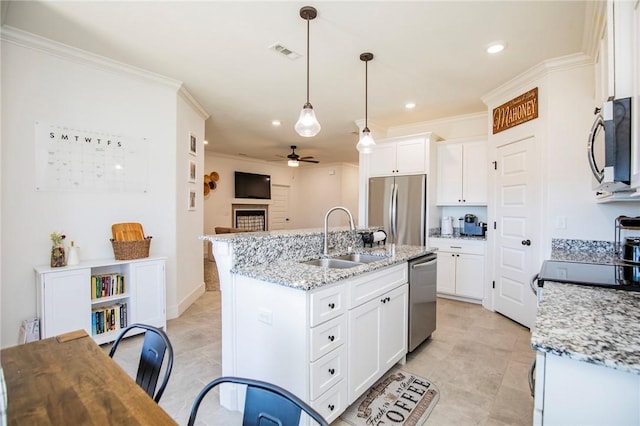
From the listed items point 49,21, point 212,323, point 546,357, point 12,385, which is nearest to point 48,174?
point 49,21

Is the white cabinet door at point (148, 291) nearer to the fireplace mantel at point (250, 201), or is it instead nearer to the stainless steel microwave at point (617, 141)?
the stainless steel microwave at point (617, 141)

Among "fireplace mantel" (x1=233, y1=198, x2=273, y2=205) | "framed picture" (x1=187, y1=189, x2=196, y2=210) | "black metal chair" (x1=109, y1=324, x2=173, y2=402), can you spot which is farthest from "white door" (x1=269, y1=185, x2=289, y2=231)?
"black metal chair" (x1=109, y1=324, x2=173, y2=402)

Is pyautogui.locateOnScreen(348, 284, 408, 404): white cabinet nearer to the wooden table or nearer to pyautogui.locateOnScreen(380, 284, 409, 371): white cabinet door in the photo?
pyautogui.locateOnScreen(380, 284, 409, 371): white cabinet door

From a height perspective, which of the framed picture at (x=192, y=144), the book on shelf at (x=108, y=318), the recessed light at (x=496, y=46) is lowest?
the book on shelf at (x=108, y=318)

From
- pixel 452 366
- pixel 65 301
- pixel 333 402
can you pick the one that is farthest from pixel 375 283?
pixel 65 301

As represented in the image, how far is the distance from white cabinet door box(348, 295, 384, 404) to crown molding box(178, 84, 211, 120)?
3146 millimetres

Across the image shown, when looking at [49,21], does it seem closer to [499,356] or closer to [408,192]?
[408,192]

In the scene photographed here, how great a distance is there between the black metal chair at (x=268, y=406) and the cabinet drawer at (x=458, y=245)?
3711 millimetres

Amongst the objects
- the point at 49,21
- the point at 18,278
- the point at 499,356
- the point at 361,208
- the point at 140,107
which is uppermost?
the point at 49,21

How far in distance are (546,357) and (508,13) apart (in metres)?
2.42

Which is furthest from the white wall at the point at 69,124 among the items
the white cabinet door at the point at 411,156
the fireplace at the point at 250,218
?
the fireplace at the point at 250,218

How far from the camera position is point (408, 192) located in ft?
14.7

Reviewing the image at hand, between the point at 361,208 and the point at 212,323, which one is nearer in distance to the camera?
the point at 212,323

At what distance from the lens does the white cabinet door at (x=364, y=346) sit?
1845mm
